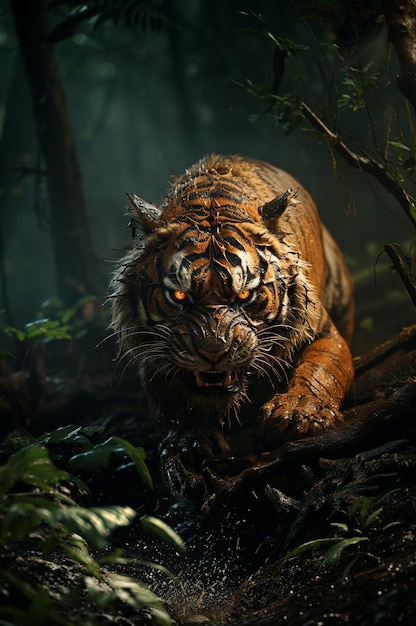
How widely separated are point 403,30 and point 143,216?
1988mm

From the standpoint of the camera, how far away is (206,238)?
397 cm

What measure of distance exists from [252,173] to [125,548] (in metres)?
3.07

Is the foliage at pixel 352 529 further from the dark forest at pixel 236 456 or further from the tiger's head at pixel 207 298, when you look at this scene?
the tiger's head at pixel 207 298

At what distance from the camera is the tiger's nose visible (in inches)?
137

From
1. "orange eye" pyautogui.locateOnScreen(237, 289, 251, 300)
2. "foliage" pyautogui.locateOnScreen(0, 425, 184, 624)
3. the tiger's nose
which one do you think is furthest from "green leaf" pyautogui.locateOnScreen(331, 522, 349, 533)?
"orange eye" pyautogui.locateOnScreen(237, 289, 251, 300)

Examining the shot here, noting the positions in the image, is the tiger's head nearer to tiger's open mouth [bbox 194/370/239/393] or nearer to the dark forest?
tiger's open mouth [bbox 194/370/239/393]

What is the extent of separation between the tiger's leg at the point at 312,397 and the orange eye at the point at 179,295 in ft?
2.69

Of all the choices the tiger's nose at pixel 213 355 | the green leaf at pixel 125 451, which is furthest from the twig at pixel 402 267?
the green leaf at pixel 125 451

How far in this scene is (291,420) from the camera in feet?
11.9

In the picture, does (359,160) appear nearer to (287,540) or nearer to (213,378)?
(213,378)

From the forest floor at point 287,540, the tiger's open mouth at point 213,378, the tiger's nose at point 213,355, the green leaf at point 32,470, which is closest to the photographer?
the green leaf at point 32,470

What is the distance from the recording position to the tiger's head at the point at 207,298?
A: 369 centimetres

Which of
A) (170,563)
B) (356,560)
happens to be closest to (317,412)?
(170,563)

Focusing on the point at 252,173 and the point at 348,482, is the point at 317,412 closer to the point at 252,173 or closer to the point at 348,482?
the point at 348,482
